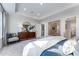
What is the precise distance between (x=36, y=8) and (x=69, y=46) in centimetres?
91

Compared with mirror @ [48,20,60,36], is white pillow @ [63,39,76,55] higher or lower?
lower

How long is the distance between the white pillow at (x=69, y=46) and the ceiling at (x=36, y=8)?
24.1 inches

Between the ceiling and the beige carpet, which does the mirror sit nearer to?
the ceiling

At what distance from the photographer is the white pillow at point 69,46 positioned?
205 cm

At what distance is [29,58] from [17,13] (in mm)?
849

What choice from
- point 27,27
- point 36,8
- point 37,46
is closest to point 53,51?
point 37,46

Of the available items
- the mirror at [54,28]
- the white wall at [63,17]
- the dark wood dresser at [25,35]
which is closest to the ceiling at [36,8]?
the white wall at [63,17]

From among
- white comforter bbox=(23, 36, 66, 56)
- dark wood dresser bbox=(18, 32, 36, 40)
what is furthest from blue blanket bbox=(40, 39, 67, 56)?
dark wood dresser bbox=(18, 32, 36, 40)

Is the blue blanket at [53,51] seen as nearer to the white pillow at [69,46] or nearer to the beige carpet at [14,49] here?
the white pillow at [69,46]

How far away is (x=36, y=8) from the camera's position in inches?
83.9

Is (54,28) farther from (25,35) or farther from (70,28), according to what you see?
(25,35)

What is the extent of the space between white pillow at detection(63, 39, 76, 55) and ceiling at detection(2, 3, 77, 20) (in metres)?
0.61

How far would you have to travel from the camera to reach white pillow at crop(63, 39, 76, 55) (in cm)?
205

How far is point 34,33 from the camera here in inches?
87.0
